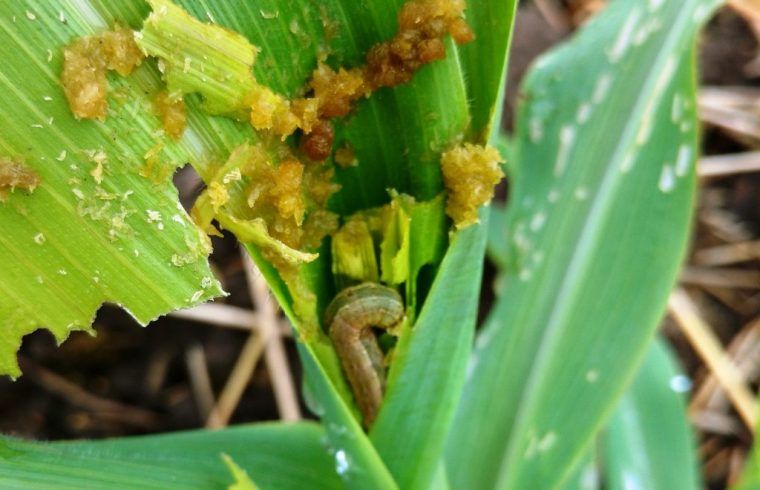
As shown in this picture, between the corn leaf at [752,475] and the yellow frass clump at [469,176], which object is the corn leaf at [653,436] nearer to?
the corn leaf at [752,475]

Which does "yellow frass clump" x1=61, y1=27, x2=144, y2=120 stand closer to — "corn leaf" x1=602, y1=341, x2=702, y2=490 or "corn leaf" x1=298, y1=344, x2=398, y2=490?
"corn leaf" x1=298, y1=344, x2=398, y2=490

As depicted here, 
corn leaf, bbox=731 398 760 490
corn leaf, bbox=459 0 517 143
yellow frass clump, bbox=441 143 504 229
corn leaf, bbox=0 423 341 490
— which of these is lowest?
corn leaf, bbox=0 423 341 490

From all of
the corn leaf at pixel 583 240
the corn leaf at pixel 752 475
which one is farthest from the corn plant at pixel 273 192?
the corn leaf at pixel 752 475

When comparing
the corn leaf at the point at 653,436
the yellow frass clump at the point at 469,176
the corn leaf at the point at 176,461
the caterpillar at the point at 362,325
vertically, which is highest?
the corn leaf at the point at 653,436

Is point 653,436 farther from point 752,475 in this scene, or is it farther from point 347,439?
point 347,439

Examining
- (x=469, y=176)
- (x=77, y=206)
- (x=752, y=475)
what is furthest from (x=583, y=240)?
(x=77, y=206)

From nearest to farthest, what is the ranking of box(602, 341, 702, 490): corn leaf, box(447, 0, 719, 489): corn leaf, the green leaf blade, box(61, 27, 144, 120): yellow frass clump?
box(61, 27, 144, 120): yellow frass clump, the green leaf blade, box(447, 0, 719, 489): corn leaf, box(602, 341, 702, 490): corn leaf

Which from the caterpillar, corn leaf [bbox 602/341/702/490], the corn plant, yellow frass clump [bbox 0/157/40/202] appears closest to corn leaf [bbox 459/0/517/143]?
the corn plant
